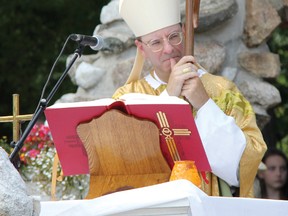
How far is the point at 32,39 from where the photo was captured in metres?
11.2

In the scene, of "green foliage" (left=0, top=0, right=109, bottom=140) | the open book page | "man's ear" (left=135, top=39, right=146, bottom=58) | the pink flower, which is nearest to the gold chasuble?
"man's ear" (left=135, top=39, right=146, bottom=58)

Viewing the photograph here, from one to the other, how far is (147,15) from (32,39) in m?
5.59

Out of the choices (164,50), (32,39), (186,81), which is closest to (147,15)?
(164,50)

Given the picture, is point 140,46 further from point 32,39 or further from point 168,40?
point 32,39

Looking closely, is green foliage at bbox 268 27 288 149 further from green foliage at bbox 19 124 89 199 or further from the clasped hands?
the clasped hands

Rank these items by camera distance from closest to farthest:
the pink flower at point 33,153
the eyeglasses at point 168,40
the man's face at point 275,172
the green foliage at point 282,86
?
1. the eyeglasses at point 168,40
2. the pink flower at point 33,153
3. the man's face at point 275,172
4. the green foliage at point 282,86

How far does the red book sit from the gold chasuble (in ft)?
1.21

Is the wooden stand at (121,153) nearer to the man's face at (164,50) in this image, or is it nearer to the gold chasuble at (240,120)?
the gold chasuble at (240,120)

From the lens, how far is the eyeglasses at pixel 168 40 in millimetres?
5480

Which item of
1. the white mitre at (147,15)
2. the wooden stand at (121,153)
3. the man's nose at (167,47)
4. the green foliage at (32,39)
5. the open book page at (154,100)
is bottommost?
the green foliage at (32,39)

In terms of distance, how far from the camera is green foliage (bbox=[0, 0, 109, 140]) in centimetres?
1086

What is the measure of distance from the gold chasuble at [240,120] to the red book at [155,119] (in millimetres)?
370

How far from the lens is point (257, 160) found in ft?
17.7

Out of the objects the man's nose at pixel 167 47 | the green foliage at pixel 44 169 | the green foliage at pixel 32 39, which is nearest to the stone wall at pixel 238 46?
the green foliage at pixel 44 169
